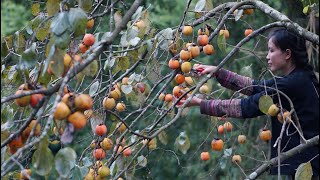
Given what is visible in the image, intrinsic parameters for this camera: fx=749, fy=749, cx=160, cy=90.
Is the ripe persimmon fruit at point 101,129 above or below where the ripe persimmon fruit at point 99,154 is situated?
above

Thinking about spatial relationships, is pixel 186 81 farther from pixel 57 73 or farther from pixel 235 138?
pixel 235 138

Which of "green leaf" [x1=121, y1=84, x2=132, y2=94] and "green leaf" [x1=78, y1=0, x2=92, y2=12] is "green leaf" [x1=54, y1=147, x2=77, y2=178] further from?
"green leaf" [x1=121, y1=84, x2=132, y2=94]

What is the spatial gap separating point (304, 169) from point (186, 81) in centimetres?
75

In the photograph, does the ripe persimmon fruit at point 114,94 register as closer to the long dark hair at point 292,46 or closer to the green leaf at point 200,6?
the green leaf at point 200,6

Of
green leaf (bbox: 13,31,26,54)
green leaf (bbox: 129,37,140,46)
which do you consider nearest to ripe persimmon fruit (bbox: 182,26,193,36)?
green leaf (bbox: 129,37,140,46)

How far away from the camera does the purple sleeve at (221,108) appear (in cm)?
301

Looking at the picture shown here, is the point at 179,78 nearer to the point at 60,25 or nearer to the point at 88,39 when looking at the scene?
the point at 88,39

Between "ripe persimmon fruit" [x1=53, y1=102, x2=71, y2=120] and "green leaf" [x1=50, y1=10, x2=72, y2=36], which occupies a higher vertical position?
"green leaf" [x1=50, y1=10, x2=72, y2=36]

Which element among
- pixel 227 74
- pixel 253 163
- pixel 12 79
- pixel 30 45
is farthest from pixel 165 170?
pixel 30 45

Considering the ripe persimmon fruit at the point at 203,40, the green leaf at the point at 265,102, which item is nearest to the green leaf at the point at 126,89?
the ripe persimmon fruit at the point at 203,40

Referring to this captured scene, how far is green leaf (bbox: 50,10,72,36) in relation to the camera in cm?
205

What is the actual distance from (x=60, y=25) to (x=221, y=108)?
1.11 metres

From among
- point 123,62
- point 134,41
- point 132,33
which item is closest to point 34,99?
point 134,41

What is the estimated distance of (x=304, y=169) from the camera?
2.64m
